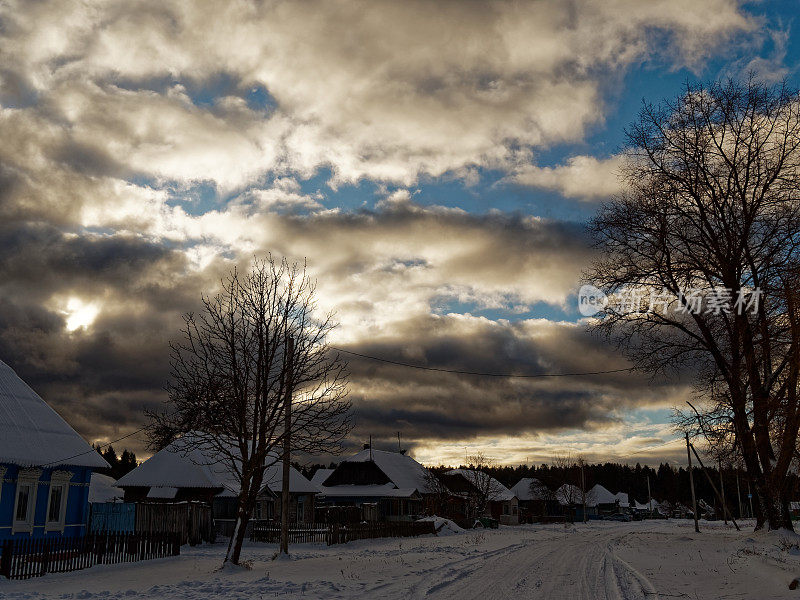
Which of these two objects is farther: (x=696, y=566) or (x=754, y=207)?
(x=754, y=207)

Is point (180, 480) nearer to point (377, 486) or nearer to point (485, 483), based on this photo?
point (377, 486)

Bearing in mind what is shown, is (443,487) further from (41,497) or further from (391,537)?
(41,497)

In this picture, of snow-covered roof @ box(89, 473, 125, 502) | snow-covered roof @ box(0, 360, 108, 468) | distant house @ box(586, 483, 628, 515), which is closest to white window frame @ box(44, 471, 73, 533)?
snow-covered roof @ box(0, 360, 108, 468)

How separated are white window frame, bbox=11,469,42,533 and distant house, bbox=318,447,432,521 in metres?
43.9

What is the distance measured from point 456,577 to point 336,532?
18.1 m

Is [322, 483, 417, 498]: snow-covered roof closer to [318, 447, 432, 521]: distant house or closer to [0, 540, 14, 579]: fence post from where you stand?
[318, 447, 432, 521]: distant house

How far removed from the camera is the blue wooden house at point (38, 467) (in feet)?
83.5

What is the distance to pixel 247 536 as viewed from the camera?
131 feet

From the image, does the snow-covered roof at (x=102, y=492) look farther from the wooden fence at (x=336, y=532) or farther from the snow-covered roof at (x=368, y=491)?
the wooden fence at (x=336, y=532)

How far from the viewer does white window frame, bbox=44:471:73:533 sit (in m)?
27.6

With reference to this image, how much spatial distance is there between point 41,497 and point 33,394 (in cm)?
501

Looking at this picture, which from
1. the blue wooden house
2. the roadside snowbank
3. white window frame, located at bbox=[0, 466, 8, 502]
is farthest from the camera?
the roadside snowbank

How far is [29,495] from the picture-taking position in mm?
26609

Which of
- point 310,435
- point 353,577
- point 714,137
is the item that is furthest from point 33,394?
point 714,137
